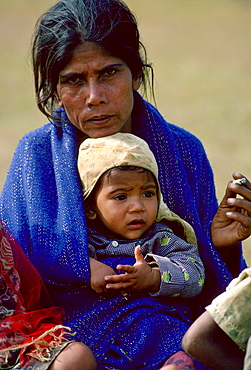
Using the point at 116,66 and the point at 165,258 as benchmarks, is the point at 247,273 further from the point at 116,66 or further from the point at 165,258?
the point at 116,66

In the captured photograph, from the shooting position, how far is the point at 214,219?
149 inches

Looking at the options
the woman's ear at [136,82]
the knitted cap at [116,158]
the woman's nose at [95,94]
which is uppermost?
the woman's ear at [136,82]

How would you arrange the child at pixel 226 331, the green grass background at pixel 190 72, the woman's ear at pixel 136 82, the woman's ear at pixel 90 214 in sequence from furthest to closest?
1. the green grass background at pixel 190 72
2. the woman's ear at pixel 136 82
3. the woman's ear at pixel 90 214
4. the child at pixel 226 331

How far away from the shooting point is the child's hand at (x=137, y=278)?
320cm

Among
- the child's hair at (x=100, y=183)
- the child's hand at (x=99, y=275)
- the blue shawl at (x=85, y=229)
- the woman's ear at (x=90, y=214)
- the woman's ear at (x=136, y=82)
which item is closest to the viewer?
the blue shawl at (x=85, y=229)

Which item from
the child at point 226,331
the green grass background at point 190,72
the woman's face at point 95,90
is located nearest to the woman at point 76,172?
the woman's face at point 95,90

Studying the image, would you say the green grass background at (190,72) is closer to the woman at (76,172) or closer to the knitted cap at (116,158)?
the woman at (76,172)

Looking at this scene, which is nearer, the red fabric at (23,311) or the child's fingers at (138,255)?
the red fabric at (23,311)

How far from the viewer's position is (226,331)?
253 cm

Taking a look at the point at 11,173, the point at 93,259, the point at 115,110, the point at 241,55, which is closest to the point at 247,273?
the point at 93,259

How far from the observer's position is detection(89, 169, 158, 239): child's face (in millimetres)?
3398

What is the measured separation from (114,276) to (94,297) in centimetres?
25

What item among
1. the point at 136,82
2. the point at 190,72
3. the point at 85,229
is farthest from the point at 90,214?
the point at 190,72

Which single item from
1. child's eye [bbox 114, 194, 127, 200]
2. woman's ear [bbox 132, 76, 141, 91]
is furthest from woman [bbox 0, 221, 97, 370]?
woman's ear [bbox 132, 76, 141, 91]
